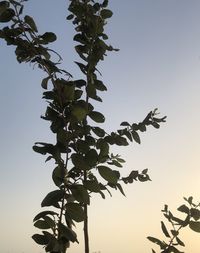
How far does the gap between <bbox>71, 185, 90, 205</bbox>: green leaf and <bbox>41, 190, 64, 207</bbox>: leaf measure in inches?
2.7

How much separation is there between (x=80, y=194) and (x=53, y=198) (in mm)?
152

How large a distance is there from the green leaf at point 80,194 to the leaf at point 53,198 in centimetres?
7

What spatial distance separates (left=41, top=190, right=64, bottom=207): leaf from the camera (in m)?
2.21

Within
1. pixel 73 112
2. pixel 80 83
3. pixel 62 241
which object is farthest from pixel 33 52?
pixel 62 241

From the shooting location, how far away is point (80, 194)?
7.35 feet

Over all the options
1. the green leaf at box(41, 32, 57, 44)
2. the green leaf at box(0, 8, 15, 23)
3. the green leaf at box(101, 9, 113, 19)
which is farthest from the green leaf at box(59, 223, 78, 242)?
the green leaf at box(101, 9, 113, 19)

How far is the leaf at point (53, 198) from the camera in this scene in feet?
7.25

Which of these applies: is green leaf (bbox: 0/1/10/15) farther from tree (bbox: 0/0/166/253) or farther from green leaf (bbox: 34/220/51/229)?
green leaf (bbox: 34/220/51/229)

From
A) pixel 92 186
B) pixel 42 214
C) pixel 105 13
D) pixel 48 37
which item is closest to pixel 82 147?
pixel 92 186

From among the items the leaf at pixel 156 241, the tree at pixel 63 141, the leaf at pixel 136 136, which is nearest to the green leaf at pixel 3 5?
the tree at pixel 63 141

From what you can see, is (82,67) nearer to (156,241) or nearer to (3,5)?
(3,5)

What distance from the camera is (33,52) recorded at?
8.23 ft

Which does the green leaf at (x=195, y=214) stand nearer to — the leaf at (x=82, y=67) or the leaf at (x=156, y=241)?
the leaf at (x=156, y=241)

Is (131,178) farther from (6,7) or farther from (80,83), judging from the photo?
(6,7)
